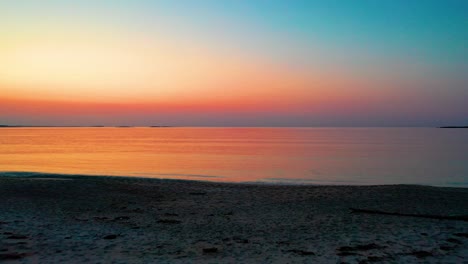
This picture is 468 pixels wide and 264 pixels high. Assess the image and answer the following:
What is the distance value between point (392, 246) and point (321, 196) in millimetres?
9518

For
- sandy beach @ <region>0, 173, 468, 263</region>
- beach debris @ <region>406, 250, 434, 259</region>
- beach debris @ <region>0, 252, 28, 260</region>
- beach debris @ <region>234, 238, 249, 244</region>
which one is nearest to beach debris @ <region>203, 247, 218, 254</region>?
sandy beach @ <region>0, 173, 468, 263</region>

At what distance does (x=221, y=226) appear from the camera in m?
13.7

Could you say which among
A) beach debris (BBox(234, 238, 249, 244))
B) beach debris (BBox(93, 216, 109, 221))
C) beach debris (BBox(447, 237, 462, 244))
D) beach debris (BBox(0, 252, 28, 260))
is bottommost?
beach debris (BBox(234, 238, 249, 244))

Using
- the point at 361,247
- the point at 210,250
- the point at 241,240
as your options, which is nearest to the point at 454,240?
the point at 361,247

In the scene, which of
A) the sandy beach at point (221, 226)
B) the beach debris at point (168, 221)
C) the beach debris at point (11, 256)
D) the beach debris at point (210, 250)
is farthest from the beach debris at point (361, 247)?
the beach debris at point (11, 256)

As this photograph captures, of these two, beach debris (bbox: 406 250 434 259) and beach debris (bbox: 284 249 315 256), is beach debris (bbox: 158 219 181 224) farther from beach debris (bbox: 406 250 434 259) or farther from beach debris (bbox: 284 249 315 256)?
beach debris (bbox: 406 250 434 259)

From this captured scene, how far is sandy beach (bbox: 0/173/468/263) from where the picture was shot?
33.1 ft

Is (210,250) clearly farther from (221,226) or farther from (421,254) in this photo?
(421,254)

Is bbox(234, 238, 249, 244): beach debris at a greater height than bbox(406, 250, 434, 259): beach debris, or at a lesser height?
lesser

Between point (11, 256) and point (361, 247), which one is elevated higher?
point (11, 256)

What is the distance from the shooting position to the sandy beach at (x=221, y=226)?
10.1 meters

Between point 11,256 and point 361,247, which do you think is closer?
point 11,256

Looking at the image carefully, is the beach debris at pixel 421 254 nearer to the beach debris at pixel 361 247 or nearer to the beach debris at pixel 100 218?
the beach debris at pixel 361 247

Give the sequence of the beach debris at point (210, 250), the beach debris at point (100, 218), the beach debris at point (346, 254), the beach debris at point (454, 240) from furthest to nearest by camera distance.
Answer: the beach debris at point (100, 218), the beach debris at point (454, 240), the beach debris at point (210, 250), the beach debris at point (346, 254)
